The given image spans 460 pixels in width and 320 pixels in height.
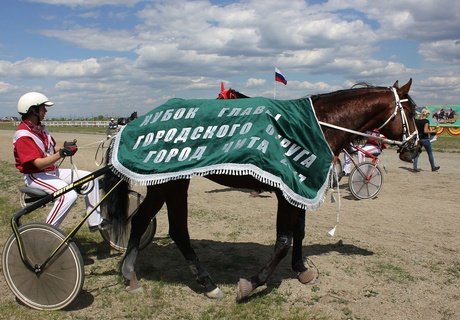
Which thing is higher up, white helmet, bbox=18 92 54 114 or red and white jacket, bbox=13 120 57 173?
white helmet, bbox=18 92 54 114

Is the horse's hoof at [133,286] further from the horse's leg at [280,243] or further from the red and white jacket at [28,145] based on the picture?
the red and white jacket at [28,145]

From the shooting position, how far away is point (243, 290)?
13.1ft

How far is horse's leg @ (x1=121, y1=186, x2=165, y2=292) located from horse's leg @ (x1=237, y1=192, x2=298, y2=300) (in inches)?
42.2

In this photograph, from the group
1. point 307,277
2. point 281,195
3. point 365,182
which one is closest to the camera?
point 281,195

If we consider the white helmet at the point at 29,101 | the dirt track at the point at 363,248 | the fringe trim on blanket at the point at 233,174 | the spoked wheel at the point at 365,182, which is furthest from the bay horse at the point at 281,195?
the spoked wheel at the point at 365,182

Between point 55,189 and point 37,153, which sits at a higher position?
point 37,153

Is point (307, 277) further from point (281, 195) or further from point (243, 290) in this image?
point (281, 195)

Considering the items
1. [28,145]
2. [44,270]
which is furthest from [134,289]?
[28,145]

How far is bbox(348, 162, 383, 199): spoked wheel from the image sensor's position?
351 inches

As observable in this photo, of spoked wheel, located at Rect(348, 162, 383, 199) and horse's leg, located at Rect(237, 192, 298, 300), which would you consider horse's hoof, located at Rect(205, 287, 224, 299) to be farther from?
spoked wheel, located at Rect(348, 162, 383, 199)

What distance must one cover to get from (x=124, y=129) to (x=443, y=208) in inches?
237

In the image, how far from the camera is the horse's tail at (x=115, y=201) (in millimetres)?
4548

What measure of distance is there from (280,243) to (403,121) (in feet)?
5.96

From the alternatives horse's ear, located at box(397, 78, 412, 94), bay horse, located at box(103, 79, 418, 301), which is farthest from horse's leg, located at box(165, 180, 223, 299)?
horse's ear, located at box(397, 78, 412, 94)
